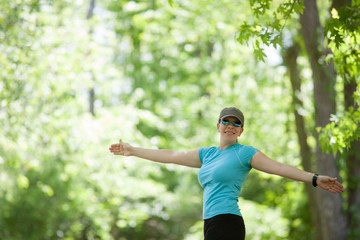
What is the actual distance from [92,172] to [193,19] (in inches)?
159

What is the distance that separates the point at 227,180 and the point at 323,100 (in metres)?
4.71

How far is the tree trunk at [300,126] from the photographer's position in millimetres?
9141

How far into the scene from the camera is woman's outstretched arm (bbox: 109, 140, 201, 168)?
345 centimetres

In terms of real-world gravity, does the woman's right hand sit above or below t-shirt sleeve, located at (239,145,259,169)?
above

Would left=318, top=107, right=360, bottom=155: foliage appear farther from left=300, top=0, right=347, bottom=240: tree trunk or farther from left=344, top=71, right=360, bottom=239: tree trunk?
left=344, top=71, right=360, bottom=239: tree trunk

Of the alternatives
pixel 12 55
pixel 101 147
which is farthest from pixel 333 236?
pixel 12 55

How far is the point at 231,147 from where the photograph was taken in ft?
10.4

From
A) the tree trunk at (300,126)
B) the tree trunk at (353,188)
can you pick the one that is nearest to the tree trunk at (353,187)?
the tree trunk at (353,188)

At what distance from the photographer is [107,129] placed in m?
10.8

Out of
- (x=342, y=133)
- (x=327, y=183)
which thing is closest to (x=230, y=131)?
(x=327, y=183)

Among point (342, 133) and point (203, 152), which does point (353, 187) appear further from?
point (203, 152)

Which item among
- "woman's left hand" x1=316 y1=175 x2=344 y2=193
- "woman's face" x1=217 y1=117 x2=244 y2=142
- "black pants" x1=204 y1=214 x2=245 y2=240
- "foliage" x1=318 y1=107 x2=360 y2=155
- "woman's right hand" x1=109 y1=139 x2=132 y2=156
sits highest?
"foliage" x1=318 y1=107 x2=360 y2=155

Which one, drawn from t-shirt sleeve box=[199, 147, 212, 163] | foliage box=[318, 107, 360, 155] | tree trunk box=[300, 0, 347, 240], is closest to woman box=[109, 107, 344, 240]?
t-shirt sleeve box=[199, 147, 212, 163]

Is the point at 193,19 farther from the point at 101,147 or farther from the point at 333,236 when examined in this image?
the point at 333,236
